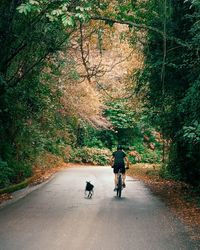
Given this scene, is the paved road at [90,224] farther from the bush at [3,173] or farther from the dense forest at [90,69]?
the dense forest at [90,69]

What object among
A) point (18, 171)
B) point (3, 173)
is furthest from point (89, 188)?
point (18, 171)

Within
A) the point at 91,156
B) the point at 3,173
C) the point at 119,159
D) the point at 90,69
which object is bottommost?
the point at 3,173

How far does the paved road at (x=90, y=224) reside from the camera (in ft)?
28.3

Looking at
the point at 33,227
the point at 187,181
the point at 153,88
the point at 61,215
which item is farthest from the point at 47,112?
the point at 33,227

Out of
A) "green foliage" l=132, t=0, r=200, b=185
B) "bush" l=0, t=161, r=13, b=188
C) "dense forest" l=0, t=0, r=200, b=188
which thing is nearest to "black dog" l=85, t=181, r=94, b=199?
"bush" l=0, t=161, r=13, b=188

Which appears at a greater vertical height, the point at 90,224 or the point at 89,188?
the point at 89,188

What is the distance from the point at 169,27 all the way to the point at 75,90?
31.3 feet

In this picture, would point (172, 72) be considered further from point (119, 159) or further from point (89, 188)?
point (89, 188)

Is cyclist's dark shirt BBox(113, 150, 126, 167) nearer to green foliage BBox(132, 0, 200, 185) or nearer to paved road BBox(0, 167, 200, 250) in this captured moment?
paved road BBox(0, 167, 200, 250)

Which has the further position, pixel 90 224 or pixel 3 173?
pixel 3 173

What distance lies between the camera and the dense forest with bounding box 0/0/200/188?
14.7m

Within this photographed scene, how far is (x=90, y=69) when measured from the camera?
811 inches

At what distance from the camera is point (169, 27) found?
17781 mm

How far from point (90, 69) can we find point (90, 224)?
36.7ft
